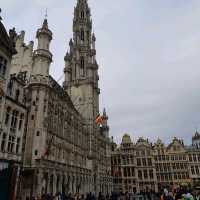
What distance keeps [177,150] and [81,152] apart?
4442cm

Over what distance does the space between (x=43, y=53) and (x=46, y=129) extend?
1385 cm

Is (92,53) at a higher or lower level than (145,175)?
higher

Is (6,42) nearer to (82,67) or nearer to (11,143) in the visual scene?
(11,143)

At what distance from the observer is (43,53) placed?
141 ft

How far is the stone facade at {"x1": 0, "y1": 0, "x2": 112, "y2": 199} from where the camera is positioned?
112 feet

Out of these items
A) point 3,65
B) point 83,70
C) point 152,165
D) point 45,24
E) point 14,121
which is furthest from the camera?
point 152,165

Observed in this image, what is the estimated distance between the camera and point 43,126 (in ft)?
127

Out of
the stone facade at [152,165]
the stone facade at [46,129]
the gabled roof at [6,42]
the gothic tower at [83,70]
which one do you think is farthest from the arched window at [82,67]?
the gabled roof at [6,42]

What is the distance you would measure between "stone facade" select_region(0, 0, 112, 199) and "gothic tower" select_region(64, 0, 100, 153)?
1.00 ft

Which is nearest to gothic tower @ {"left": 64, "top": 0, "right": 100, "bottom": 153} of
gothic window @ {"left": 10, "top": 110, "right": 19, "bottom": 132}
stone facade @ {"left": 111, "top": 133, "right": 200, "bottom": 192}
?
stone facade @ {"left": 111, "top": 133, "right": 200, "bottom": 192}

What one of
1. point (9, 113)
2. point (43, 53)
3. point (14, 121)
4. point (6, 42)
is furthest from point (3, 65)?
point (43, 53)

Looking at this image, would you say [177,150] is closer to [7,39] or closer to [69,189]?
[69,189]

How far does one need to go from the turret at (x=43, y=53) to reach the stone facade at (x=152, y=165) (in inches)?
2018

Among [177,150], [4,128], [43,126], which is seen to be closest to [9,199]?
[4,128]
